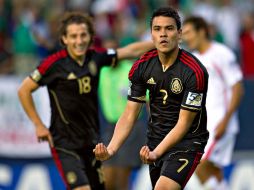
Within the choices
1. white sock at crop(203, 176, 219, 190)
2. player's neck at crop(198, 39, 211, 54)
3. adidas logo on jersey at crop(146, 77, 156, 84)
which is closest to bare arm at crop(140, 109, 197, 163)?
adidas logo on jersey at crop(146, 77, 156, 84)

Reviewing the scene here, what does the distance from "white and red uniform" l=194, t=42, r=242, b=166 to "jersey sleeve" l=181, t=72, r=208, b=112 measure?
3.03 meters

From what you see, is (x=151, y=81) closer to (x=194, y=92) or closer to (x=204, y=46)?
(x=194, y=92)

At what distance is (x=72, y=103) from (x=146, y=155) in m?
2.42

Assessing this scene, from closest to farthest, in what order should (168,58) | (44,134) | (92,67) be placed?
Answer: 1. (168,58)
2. (44,134)
3. (92,67)

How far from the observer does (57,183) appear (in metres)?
12.9

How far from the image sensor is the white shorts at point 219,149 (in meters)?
10.7

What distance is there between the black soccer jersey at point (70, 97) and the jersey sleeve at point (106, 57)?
13 cm

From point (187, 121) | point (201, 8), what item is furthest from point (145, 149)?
point (201, 8)

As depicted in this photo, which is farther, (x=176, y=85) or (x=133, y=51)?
(x=133, y=51)

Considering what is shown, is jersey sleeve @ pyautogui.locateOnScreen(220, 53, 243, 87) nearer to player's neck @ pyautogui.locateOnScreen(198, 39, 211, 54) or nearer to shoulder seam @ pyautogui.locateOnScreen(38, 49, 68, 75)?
player's neck @ pyautogui.locateOnScreen(198, 39, 211, 54)

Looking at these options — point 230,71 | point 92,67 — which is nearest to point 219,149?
point 230,71

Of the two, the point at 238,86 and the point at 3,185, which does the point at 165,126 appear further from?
the point at 3,185

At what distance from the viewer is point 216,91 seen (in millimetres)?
10727

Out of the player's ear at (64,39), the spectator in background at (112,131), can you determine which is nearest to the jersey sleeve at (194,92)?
the player's ear at (64,39)
